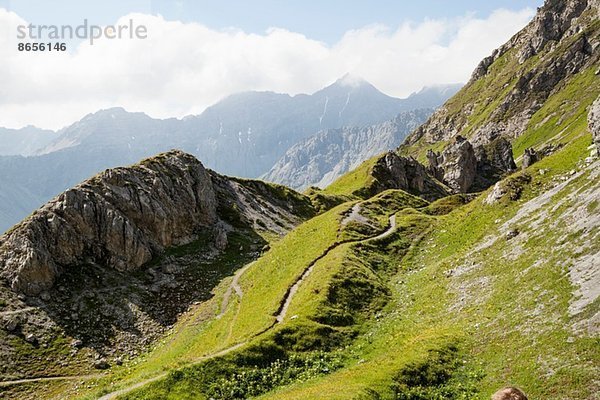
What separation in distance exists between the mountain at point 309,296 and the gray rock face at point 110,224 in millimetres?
289

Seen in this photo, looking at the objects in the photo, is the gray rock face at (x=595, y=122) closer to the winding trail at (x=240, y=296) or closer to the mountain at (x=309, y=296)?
the mountain at (x=309, y=296)

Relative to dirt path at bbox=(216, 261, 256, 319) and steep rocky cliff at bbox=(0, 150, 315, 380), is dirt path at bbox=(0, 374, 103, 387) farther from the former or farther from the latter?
dirt path at bbox=(216, 261, 256, 319)

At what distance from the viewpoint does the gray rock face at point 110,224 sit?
66125 mm

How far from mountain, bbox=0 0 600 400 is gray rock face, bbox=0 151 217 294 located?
29 cm

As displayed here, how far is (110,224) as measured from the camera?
77625 mm

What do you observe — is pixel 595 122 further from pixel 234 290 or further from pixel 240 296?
pixel 234 290

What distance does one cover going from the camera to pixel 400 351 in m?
35.8

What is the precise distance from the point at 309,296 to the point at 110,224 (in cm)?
4478

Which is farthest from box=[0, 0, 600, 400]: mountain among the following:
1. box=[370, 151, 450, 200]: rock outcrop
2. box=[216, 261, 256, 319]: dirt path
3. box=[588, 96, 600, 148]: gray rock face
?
box=[370, 151, 450, 200]: rock outcrop

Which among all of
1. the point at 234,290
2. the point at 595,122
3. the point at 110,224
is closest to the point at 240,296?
the point at 234,290

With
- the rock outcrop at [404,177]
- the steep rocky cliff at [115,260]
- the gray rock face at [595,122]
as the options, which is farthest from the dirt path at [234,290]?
the rock outcrop at [404,177]

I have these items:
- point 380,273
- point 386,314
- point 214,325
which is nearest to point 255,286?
point 214,325

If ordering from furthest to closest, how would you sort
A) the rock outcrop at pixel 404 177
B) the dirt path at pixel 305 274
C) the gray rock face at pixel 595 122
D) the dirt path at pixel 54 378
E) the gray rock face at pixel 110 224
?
the rock outcrop at pixel 404 177 → the gray rock face at pixel 110 224 → the dirt path at pixel 54 378 → the gray rock face at pixel 595 122 → the dirt path at pixel 305 274

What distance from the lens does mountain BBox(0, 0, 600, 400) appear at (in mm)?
31578
